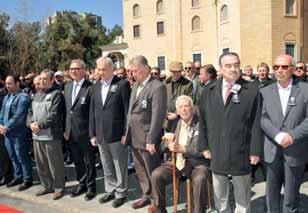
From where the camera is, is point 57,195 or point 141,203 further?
point 57,195

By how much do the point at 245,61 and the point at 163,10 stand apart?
13.4 meters

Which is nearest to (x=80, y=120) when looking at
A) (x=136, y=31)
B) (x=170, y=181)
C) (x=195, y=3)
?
(x=170, y=181)

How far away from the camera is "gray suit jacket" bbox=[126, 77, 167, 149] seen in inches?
213

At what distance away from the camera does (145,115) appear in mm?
5559

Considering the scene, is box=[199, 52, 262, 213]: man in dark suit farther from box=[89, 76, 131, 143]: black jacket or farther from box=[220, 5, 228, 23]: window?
box=[220, 5, 228, 23]: window

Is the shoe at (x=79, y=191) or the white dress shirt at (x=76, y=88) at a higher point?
the white dress shirt at (x=76, y=88)

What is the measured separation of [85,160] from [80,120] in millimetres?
645

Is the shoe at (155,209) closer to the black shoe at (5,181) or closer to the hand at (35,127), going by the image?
the hand at (35,127)

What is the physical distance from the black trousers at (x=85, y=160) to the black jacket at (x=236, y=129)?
2473 millimetres

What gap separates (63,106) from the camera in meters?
6.46

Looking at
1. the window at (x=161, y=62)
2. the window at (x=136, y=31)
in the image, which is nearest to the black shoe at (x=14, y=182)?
the window at (x=161, y=62)

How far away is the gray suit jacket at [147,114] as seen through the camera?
5406 mm

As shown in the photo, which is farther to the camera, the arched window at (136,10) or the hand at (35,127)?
the arched window at (136,10)

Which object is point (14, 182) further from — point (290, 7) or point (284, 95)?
point (290, 7)
